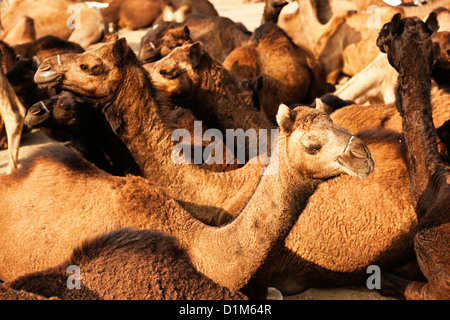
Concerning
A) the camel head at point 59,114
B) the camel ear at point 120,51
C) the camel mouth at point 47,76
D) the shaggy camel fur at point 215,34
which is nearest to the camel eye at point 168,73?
the camel ear at point 120,51

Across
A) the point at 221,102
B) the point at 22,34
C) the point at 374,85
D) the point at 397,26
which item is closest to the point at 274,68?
the point at 374,85

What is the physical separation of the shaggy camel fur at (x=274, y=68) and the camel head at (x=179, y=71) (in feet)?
7.56

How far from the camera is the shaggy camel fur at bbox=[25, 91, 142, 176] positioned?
4.34 metres

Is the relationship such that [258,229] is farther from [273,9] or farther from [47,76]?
[273,9]

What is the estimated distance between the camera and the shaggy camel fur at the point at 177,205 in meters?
2.49

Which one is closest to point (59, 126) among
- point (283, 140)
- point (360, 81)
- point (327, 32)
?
point (283, 140)

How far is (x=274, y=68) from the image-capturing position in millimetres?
6879

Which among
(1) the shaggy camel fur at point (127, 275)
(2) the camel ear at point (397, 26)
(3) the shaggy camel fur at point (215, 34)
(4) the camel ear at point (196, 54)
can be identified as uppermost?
(2) the camel ear at point (397, 26)

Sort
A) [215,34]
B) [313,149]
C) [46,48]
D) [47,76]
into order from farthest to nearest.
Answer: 1. [215,34]
2. [46,48]
3. [47,76]
4. [313,149]

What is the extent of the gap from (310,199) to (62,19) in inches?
402

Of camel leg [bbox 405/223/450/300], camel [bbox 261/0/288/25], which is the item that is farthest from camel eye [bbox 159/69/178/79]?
camel [bbox 261/0/288/25]

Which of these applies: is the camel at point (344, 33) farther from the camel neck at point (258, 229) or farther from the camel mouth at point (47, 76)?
the camel neck at point (258, 229)

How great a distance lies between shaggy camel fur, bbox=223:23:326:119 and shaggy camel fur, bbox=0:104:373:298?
3.05 m

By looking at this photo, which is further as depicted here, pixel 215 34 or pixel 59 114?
pixel 215 34
